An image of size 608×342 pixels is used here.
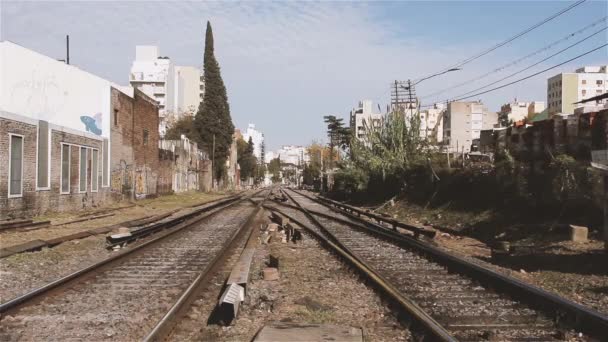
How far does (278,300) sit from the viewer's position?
783 centimetres

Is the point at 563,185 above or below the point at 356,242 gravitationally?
above

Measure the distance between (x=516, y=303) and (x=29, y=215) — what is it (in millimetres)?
18674

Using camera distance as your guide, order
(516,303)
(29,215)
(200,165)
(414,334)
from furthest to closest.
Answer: (200,165) → (29,215) → (516,303) → (414,334)

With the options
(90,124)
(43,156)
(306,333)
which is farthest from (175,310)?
(90,124)

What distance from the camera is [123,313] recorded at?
7.03 m

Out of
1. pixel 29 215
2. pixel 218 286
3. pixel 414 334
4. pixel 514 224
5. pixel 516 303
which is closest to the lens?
pixel 414 334

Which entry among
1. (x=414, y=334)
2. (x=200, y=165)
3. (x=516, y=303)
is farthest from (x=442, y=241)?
(x=200, y=165)

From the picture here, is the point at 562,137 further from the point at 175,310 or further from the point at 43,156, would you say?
the point at 43,156

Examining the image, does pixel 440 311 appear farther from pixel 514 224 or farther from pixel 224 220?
pixel 224 220

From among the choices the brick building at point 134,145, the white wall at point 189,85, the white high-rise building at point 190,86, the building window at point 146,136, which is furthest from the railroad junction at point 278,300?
the white wall at point 189,85

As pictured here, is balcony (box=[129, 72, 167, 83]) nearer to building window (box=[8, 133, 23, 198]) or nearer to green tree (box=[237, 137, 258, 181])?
green tree (box=[237, 137, 258, 181])

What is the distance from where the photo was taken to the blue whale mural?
91.8 feet

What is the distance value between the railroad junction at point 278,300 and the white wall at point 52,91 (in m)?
10.5

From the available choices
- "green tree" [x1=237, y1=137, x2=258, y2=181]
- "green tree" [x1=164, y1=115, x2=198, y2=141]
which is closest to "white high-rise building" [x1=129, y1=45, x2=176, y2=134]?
"green tree" [x1=164, y1=115, x2=198, y2=141]
